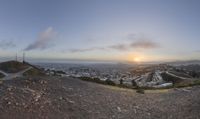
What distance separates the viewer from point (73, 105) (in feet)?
45.0

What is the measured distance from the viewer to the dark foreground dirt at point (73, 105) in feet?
38.4

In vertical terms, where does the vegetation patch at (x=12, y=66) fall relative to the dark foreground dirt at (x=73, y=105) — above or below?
above

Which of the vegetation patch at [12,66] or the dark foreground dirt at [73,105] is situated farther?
the vegetation patch at [12,66]

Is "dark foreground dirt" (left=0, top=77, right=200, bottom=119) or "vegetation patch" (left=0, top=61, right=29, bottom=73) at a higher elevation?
"vegetation patch" (left=0, top=61, right=29, bottom=73)

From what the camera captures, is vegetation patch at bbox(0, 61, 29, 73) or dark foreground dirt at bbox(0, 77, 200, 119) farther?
vegetation patch at bbox(0, 61, 29, 73)

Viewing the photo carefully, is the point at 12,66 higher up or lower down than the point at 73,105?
higher up

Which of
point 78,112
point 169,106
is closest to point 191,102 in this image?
point 169,106

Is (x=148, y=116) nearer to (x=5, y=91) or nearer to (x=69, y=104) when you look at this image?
(x=69, y=104)

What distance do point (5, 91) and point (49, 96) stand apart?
7.76 ft

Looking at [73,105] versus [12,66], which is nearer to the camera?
[73,105]

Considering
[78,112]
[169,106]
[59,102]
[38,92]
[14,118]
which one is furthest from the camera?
[169,106]

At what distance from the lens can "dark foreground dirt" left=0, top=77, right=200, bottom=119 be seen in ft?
38.4

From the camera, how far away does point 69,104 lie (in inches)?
542

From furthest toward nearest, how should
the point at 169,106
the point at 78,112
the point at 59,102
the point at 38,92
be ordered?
the point at 169,106 < the point at 38,92 < the point at 59,102 < the point at 78,112
